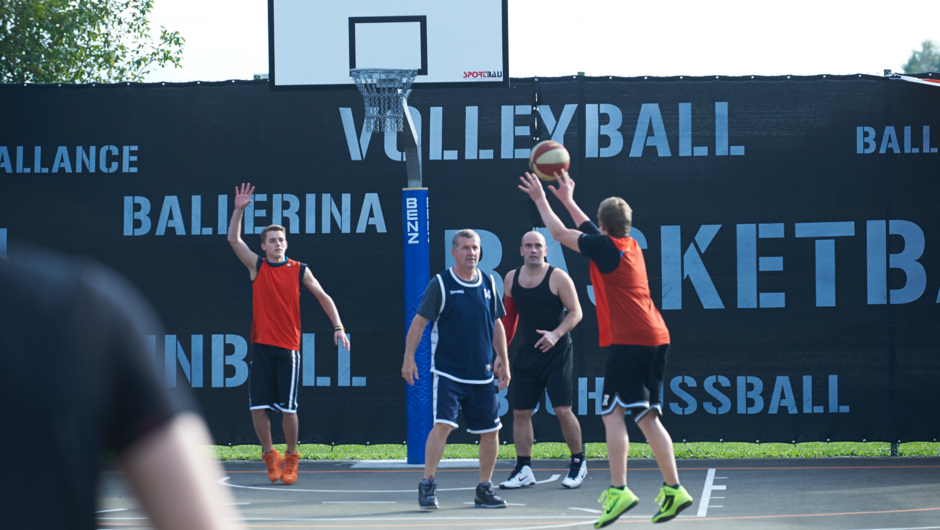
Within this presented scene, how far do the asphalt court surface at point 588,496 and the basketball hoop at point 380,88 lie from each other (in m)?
2.85

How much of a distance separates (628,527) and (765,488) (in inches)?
68.4

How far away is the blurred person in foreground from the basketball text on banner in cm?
726

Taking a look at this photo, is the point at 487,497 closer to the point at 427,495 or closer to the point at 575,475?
the point at 427,495

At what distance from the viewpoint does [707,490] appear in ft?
24.3

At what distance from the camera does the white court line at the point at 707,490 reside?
6.64 meters

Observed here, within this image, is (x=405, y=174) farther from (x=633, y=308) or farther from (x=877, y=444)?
(x=877, y=444)

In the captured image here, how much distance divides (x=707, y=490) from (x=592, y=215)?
270cm

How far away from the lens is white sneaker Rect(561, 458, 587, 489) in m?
7.51

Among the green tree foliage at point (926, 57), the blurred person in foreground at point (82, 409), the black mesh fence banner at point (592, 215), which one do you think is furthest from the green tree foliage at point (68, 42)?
the green tree foliage at point (926, 57)

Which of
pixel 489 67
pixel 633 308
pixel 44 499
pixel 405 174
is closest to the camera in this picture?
pixel 44 499

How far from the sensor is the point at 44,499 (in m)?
1.03

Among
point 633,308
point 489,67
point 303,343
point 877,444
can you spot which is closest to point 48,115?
point 303,343

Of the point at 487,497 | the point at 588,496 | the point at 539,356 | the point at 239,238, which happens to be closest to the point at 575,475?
the point at 588,496

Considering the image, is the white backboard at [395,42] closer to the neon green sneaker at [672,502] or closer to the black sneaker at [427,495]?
the black sneaker at [427,495]
